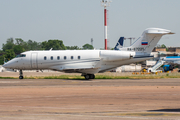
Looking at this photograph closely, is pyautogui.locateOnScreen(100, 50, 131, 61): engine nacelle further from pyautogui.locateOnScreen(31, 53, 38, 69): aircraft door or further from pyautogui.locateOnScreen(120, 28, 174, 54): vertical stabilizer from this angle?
pyautogui.locateOnScreen(31, 53, 38, 69): aircraft door

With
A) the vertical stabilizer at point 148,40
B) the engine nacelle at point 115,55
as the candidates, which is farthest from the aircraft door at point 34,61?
the vertical stabilizer at point 148,40

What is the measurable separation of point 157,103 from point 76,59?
21.4m

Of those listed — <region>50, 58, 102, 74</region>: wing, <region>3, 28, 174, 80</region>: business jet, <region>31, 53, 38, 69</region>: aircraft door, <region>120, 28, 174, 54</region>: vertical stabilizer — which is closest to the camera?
<region>50, 58, 102, 74</region>: wing

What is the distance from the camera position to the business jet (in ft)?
111

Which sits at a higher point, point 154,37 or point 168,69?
point 154,37

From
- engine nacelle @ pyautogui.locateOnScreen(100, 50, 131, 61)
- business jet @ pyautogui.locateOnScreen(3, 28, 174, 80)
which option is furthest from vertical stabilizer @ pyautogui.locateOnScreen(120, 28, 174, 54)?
engine nacelle @ pyautogui.locateOnScreen(100, 50, 131, 61)

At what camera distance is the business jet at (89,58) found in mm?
33844

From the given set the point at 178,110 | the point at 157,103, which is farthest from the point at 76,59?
the point at 178,110

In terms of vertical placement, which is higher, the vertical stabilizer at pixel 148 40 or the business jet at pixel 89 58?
the vertical stabilizer at pixel 148 40

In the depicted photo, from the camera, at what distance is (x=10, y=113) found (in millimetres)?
10641

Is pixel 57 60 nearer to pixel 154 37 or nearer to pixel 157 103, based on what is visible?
pixel 154 37

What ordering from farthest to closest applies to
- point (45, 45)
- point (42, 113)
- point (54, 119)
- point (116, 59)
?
point (45, 45) < point (116, 59) < point (42, 113) < point (54, 119)

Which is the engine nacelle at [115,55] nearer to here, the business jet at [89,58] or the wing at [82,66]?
the business jet at [89,58]

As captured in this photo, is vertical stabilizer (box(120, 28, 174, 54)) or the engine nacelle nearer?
the engine nacelle
